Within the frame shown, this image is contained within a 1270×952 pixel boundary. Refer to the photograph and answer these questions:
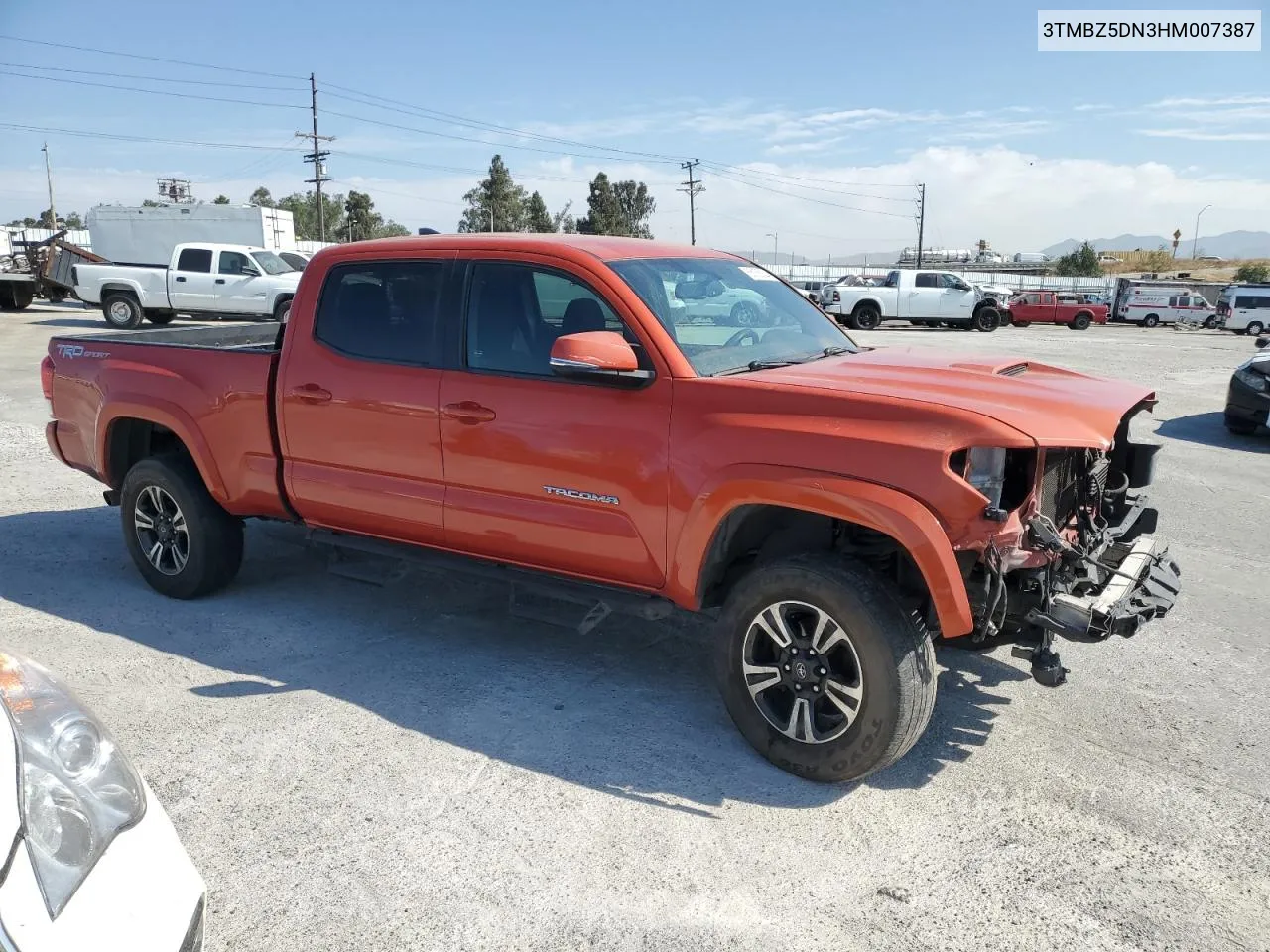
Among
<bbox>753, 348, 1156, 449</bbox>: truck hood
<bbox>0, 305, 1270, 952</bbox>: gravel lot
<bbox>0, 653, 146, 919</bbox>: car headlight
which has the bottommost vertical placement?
<bbox>0, 305, 1270, 952</bbox>: gravel lot

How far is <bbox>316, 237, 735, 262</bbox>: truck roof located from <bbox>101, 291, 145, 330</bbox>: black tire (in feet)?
67.3

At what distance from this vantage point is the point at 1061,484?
12.0 ft

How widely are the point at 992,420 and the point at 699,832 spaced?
1.65m

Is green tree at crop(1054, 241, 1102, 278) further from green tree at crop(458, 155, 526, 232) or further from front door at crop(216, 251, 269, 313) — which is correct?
front door at crop(216, 251, 269, 313)

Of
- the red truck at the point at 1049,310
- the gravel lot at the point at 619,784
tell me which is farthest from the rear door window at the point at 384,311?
the red truck at the point at 1049,310

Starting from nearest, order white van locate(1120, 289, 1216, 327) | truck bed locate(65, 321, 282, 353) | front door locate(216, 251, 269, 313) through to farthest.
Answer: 1. truck bed locate(65, 321, 282, 353)
2. front door locate(216, 251, 269, 313)
3. white van locate(1120, 289, 1216, 327)

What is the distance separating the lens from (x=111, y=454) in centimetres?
557

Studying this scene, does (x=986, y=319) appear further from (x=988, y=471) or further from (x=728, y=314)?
(x=988, y=471)

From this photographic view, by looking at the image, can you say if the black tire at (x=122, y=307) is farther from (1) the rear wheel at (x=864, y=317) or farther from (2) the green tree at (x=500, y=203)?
(2) the green tree at (x=500, y=203)

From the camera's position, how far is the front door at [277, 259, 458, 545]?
436cm

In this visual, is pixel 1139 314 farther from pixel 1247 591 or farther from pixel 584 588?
pixel 584 588

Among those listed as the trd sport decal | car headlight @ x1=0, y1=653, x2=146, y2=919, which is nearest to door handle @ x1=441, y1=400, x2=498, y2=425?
the trd sport decal

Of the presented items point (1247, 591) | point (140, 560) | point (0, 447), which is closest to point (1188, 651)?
point (1247, 591)

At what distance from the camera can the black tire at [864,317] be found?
31.0 meters
